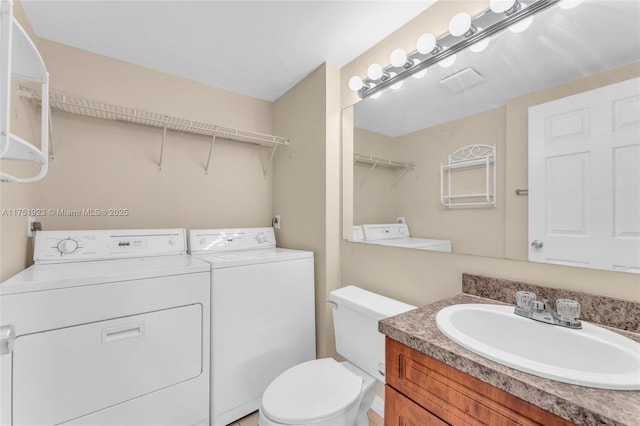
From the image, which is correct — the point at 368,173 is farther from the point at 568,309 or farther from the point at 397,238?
the point at 568,309

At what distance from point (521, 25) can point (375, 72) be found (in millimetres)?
733

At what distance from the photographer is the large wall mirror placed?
86 cm

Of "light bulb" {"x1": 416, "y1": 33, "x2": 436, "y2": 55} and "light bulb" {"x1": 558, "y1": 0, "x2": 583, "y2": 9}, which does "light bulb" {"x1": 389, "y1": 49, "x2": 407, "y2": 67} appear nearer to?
"light bulb" {"x1": 416, "y1": 33, "x2": 436, "y2": 55}

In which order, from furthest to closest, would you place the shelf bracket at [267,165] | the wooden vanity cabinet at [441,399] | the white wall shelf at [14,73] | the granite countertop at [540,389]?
the shelf bracket at [267,165]
the white wall shelf at [14,73]
the wooden vanity cabinet at [441,399]
the granite countertop at [540,389]

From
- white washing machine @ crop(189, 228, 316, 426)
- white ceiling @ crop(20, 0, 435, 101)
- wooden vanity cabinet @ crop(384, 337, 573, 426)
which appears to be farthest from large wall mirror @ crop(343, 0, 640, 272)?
white washing machine @ crop(189, 228, 316, 426)

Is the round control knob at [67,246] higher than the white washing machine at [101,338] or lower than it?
higher

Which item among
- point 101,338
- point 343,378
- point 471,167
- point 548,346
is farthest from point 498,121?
point 101,338

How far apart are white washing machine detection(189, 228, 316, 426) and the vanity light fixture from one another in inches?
49.6

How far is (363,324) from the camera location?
139 centimetres

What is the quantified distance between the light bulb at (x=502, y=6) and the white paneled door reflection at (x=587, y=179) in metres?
0.43

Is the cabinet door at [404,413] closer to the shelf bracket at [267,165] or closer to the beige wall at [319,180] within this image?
the beige wall at [319,180]

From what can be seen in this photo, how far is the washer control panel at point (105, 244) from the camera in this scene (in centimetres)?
148

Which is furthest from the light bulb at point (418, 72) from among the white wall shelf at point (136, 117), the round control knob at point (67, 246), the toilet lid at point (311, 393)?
the round control knob at point (67, 246)

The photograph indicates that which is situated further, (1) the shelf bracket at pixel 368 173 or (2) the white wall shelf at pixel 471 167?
(1) the shelf bracket at pixel 368 173
